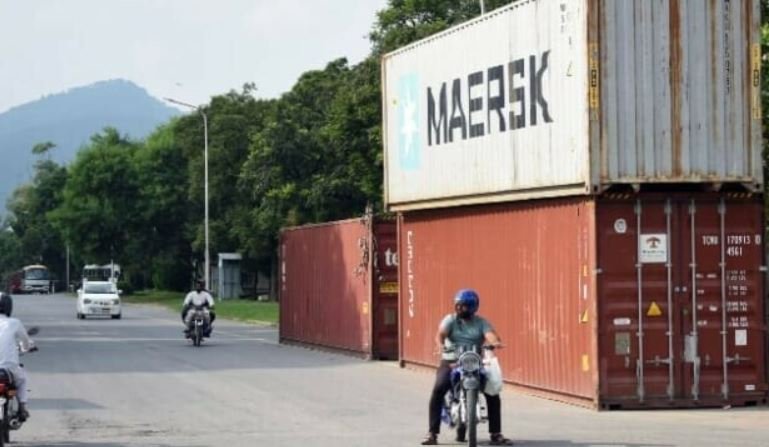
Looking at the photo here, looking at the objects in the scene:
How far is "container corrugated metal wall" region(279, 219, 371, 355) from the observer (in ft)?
105

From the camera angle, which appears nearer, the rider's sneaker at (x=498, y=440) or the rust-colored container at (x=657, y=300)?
the rider's sneaker at (x=498, y=440)

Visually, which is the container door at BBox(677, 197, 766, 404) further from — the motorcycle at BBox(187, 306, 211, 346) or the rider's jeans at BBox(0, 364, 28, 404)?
the motorcycle at BBox(187, 306, 211, 346)

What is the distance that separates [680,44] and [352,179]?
4526 centimetres

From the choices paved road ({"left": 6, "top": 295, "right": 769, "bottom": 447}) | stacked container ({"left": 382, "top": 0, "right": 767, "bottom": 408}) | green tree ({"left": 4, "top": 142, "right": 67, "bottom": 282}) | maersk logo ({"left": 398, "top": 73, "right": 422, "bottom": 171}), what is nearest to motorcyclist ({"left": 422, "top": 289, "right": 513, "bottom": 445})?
paved road ({"left": 6, "top": 295, "right": 769, "bottom": 447})

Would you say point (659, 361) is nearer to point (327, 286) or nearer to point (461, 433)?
point (461, 433)

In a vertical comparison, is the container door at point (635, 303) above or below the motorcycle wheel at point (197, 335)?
above

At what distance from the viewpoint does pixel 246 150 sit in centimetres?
8656

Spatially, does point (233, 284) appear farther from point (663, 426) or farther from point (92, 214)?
point (663, 426)

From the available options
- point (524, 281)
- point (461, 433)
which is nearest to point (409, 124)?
point (524, 281)

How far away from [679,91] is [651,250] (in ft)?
6.61

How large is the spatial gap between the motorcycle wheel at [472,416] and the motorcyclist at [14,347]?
4222 mm

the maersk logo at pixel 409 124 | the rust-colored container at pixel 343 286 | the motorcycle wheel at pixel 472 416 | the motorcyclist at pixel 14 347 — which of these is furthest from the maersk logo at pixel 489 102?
the motorcyclist at pixel 14 347

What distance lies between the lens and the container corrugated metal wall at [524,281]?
2044 cm

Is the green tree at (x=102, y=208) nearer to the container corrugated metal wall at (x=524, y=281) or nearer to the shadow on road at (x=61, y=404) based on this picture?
the container corrugated metal wall at (x=524, y=281)
